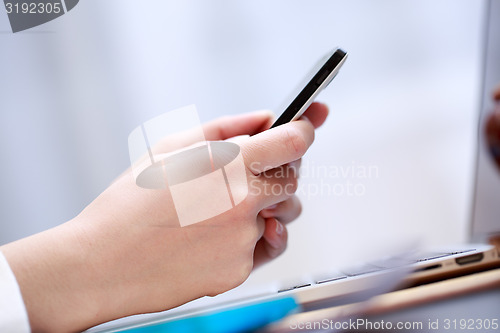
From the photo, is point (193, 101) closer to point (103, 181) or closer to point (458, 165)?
point (103, 181)

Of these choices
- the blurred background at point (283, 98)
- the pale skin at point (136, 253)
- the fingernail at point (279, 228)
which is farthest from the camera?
the blurred background at point (283, 98)

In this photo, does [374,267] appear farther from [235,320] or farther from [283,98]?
[283,98]

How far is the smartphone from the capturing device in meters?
0.37

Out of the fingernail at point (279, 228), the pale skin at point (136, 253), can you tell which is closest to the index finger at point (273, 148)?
the pale skin at point (136, 253)

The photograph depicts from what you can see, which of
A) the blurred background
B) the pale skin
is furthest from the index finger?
the blurred background

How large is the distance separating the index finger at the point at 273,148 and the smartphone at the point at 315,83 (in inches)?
1.5

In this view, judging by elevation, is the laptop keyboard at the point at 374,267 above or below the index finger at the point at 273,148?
below

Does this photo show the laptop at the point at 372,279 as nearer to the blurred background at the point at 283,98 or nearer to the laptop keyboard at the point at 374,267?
the laptop keyboard at the point at 374,267

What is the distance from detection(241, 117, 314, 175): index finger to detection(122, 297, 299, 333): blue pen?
130mm

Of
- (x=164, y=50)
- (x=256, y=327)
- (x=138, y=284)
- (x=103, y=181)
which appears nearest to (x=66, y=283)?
(x=138, y=284)

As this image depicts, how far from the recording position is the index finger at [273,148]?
1.13 feet

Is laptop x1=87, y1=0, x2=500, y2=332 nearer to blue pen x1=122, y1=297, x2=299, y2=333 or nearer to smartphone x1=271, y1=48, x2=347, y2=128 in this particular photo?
blue pen x1=122, y1=297, x2=299, y2=333

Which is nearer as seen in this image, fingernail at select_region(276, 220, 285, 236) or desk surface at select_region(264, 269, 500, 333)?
desk surface at select_region(264, 269, 500, 333)

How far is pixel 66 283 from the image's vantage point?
Result: 1.02 feet
